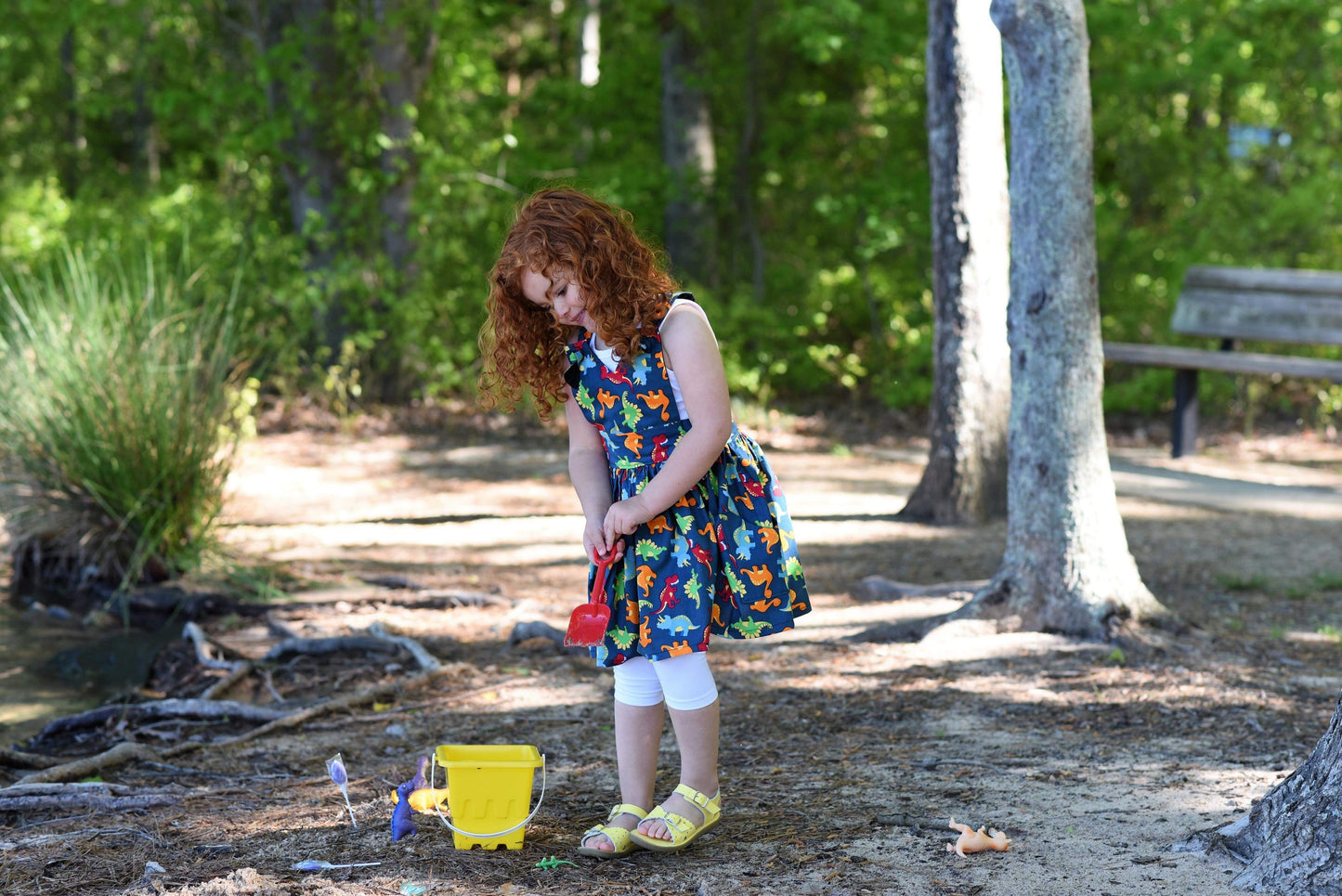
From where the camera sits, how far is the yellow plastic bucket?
261 centimetres

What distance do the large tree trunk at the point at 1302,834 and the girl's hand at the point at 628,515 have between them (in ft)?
4.34

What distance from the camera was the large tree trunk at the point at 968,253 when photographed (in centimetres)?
591

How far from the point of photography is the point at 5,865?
104 inches

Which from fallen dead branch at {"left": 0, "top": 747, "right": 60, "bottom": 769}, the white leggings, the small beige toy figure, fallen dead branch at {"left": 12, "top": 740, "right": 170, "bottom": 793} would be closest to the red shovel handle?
the white leggings

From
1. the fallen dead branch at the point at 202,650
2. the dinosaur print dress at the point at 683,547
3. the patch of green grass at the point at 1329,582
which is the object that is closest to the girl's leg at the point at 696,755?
the dinosaur print dress at the point at 683,547

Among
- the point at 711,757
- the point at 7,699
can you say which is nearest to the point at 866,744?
the point at 711,757

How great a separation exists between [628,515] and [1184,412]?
254 inches

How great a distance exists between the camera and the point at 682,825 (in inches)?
104

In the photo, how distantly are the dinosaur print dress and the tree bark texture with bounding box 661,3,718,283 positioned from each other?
814cm

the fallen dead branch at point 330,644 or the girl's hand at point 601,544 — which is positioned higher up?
the girl's hand at point 601,544

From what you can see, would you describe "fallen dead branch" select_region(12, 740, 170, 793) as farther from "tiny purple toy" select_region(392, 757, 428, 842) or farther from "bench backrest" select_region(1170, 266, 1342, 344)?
"bench backrest" select_region(1170, 266, 1342, 344)

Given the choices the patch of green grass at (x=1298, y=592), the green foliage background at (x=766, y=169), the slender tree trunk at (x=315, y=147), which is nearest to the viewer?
the patch of green grass at (x=1298, y=592)

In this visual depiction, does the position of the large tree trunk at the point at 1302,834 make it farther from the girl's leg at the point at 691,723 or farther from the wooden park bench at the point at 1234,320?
the wooden park bench at the point at 1234,320

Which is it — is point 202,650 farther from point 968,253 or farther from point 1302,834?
point 968,253
